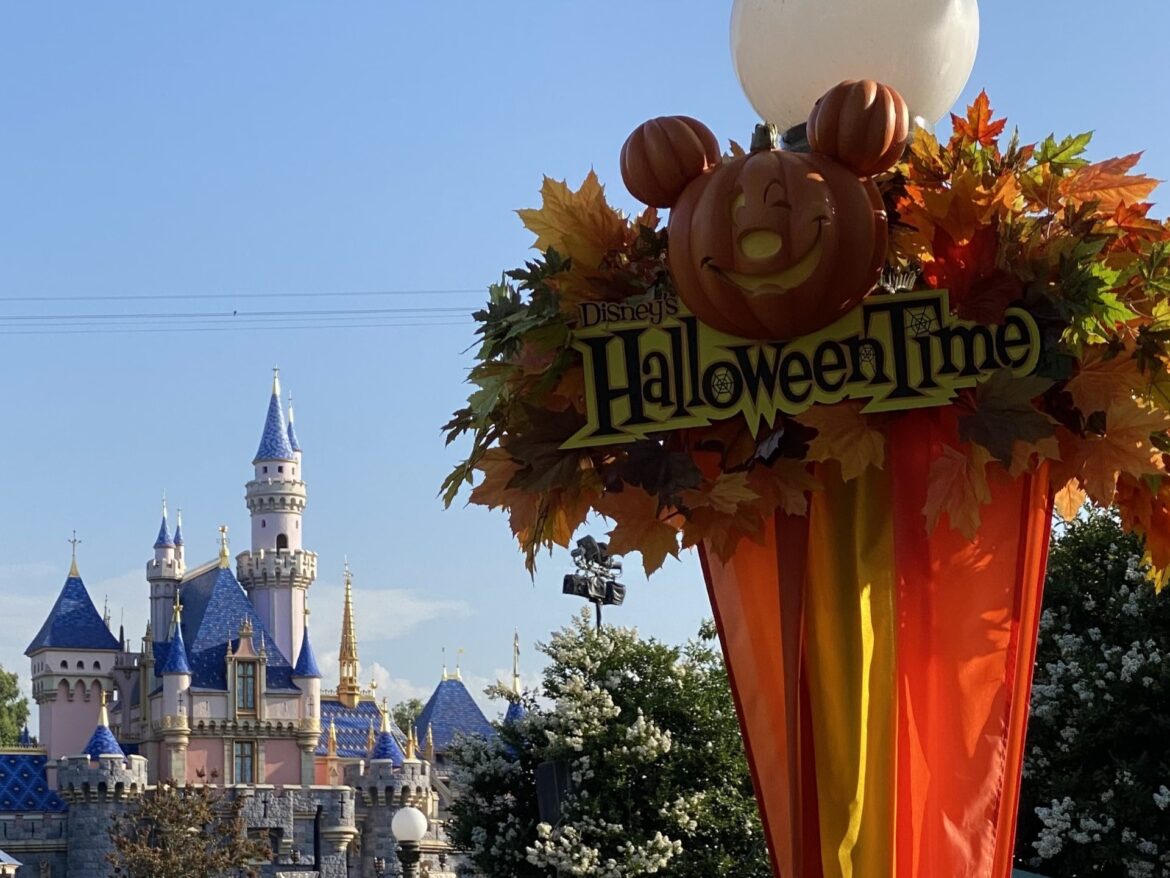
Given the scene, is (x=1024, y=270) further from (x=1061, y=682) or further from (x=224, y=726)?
(x=224, y=726)

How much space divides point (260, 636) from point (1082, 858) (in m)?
41.7

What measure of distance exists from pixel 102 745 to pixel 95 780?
3.30 feet

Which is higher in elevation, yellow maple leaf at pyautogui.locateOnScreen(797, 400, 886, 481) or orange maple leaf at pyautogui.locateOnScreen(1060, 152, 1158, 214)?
orange maple leaf at pyautogui.locateOnScreen(1060, 152, 1158, 214)

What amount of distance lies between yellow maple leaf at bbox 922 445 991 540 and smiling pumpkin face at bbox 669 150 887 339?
403 mm

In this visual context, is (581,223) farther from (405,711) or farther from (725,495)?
(405,711)

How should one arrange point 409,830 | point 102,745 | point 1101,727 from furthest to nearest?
point 102,745
point 1101,727
point 409,830

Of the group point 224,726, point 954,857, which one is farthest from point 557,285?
point 224,726

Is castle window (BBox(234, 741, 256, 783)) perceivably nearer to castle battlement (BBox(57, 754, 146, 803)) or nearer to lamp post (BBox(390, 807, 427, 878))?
castle battlement (BBox(57, 754, 146, 803))

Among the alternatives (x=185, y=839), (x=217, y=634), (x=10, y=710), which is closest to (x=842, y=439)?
(x=185, y=839)

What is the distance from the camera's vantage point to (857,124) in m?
3.83

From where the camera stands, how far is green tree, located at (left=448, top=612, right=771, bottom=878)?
19094 millimetres

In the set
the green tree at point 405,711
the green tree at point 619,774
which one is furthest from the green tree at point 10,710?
the green tree at point 619,774

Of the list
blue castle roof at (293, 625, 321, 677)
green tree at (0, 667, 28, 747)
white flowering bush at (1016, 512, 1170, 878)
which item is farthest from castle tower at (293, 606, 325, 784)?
white flowering bush at (1016, 512, 1170, 878)

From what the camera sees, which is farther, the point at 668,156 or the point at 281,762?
the point at 281,762
